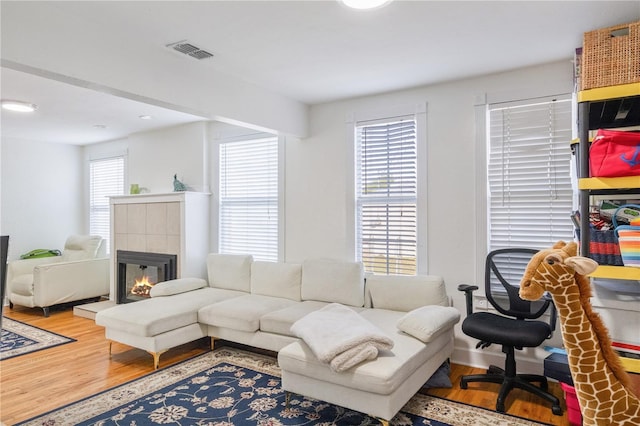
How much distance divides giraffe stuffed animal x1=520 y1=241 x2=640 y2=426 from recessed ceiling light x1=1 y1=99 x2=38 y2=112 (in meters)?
4.91

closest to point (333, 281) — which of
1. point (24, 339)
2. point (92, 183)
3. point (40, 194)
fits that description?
point (24, 339)

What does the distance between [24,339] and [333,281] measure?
3397 mm

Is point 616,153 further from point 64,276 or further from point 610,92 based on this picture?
point 64,276

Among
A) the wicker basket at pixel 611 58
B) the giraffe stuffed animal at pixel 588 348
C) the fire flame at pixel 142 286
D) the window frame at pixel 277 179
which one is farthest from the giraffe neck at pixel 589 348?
the fire flame at pixel 142 286

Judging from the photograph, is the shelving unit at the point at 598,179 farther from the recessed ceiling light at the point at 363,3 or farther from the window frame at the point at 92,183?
the window frame at the point at 92,183

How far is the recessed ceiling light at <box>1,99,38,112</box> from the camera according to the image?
4.06m

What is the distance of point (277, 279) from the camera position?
4.12m

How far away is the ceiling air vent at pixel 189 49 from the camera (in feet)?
8.80

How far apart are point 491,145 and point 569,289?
6.93 feet

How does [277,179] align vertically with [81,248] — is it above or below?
above

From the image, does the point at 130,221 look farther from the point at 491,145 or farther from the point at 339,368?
the point at 491,145

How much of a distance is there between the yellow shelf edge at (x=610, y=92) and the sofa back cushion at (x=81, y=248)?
623 centimetres

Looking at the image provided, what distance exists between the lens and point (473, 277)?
11.4ft

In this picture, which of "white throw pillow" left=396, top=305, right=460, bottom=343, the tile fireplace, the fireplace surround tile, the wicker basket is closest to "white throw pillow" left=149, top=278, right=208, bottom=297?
the tile fireplace
